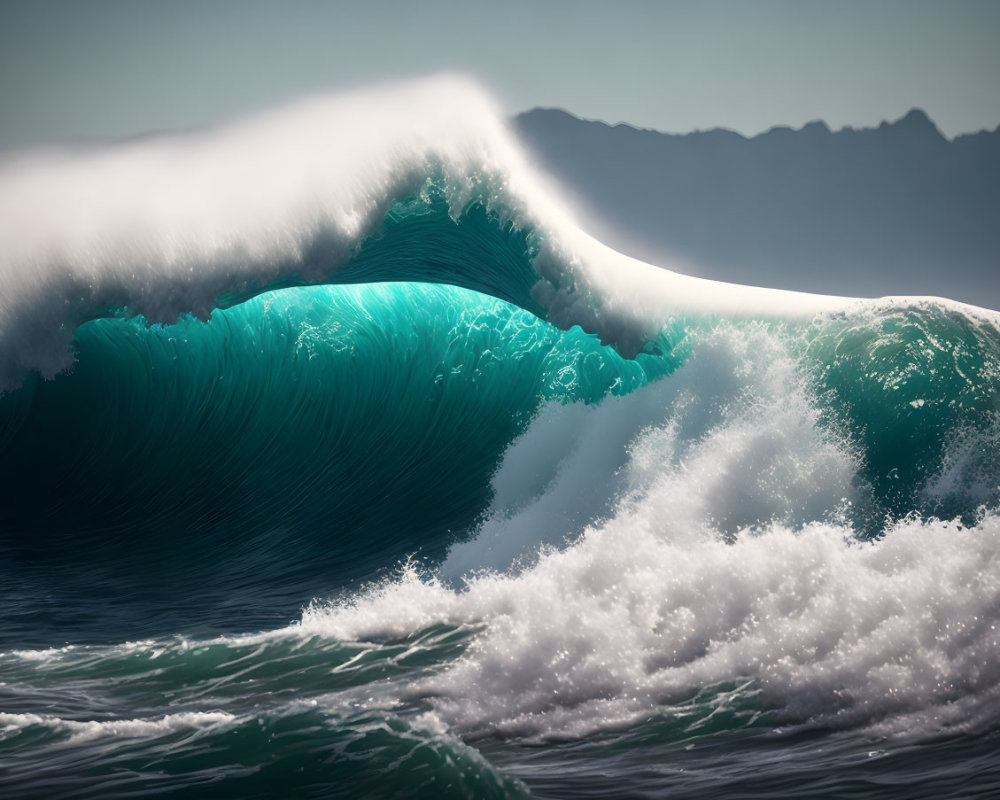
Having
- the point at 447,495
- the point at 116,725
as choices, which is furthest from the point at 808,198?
the point at 116,725

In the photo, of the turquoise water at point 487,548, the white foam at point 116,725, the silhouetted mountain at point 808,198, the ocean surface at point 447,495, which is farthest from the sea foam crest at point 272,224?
the silhouetted mountain at point 808,198

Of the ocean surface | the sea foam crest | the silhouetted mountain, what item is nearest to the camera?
the ocean surface

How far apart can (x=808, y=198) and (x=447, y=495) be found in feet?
74.4

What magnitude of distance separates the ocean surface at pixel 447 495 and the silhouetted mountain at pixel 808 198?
1541 cm

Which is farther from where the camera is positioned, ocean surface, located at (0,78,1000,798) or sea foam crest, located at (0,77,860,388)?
sea foam crest, located at (0,77,860,388)

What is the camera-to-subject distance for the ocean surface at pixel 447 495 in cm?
413

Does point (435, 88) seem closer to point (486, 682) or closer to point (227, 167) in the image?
point (227, 167)

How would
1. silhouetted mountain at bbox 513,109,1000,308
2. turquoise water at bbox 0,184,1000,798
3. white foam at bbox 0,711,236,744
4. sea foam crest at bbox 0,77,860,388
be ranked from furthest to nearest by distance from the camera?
silhouetted mountain at bbox 513,109,1000,308, sea foam crest at bbox 0,77,860,388, white foam at bbox 0,711,236,744, turquoise water at bbox 0,184,1000,798

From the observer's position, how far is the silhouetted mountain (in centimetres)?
2539

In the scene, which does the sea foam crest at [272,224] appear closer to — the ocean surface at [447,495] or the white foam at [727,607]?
the ocean surface at [447,495]

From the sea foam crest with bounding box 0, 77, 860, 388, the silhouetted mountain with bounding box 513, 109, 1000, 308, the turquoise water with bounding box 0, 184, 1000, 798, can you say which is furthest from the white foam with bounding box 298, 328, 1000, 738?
the silhouetted mountain with bounding box 513, 109, 1000, 308

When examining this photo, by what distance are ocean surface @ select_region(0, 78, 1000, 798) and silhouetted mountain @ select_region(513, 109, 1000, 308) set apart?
15.4 metres

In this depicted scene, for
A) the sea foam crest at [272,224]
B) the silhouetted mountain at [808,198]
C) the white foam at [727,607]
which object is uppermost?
the silhouetted mountain at [808,198]

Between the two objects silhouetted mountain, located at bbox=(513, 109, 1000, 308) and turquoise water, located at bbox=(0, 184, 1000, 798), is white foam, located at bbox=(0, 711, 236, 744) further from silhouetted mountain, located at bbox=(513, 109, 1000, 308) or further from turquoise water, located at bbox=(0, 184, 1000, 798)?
silhouetted mountain, located at bbox=(513, 109, 1000, 308)
